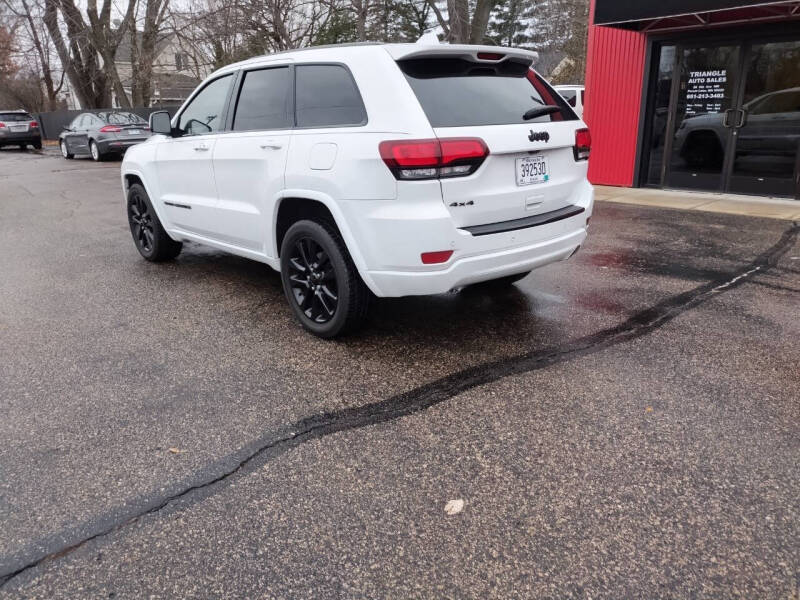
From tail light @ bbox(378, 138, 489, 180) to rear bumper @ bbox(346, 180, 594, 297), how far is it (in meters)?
0.15

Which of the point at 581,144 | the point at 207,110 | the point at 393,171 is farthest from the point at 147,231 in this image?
the point at 581,144

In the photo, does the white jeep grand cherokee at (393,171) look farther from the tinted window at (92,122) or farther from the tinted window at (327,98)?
the tinted window at (92,122)

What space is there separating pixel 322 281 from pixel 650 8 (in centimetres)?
782

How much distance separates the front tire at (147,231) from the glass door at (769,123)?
866 centimetres

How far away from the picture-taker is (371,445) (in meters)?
2.96

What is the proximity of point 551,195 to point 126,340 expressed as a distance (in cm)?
304

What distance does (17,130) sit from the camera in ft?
88.2

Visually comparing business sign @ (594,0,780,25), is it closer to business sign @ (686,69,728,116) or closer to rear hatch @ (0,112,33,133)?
business sign @ (686,69,728,116)

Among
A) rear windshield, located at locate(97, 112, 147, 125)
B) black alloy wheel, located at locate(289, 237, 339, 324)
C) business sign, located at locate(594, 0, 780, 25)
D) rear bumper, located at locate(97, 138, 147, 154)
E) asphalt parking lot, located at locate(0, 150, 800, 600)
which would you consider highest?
business sign, located at locate(594, 0, 780, 25)

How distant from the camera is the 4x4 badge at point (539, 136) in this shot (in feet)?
12.3

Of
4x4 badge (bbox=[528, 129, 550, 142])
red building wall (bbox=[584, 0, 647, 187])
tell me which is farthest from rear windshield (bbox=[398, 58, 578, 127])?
red building wall (bbox=[584, 0, 647, 187])

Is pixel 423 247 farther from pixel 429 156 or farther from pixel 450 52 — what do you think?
pixel 450 52

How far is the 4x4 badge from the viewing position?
12.3ft

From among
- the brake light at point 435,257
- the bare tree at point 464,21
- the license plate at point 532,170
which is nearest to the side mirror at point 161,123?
the brake light at point 435,257
